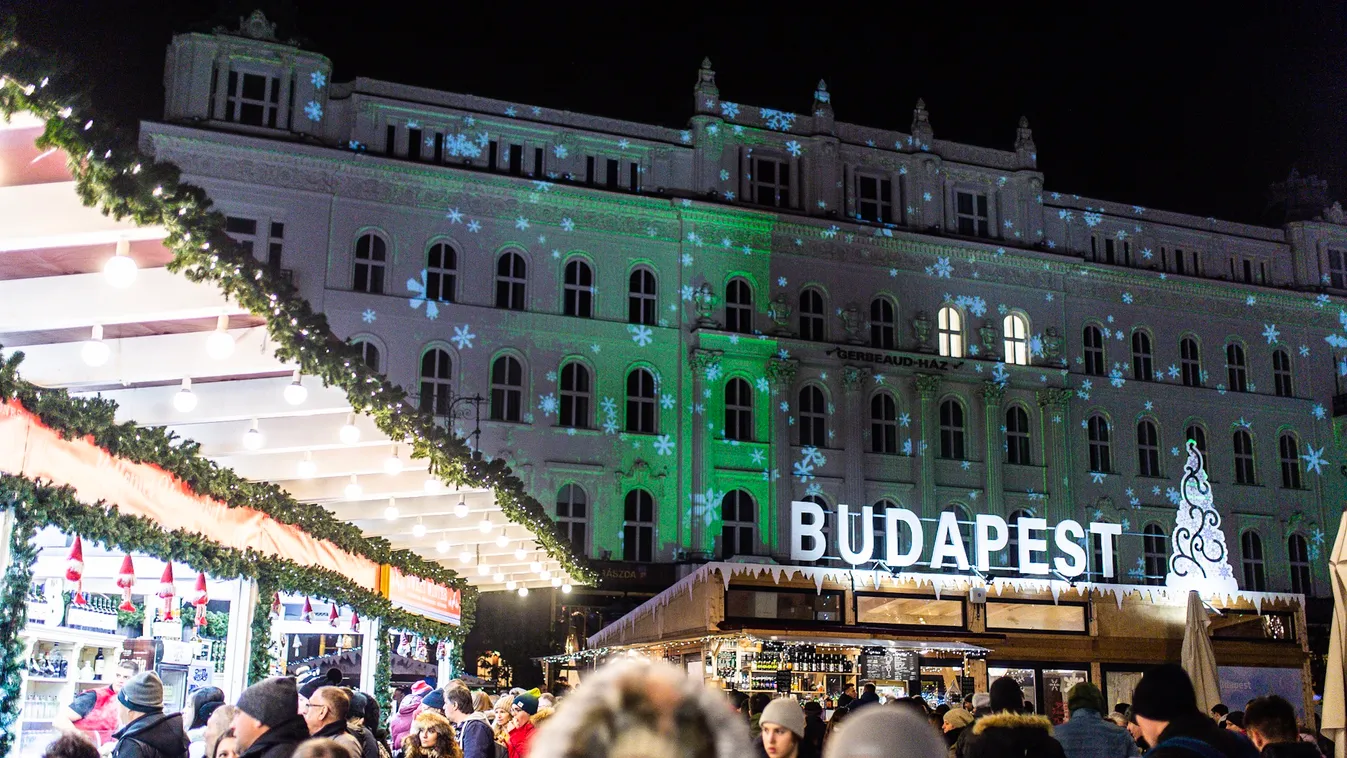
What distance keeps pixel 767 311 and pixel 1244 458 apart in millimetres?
15420

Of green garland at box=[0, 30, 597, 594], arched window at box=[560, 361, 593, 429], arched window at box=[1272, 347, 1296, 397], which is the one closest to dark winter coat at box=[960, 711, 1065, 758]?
green garland at box=[0, 30, 597, 594]

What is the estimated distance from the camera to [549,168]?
30469 millimetres

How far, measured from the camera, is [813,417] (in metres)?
31.6

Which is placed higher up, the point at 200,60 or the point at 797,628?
the point at 200,60

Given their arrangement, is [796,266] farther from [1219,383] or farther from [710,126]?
[1219,383]

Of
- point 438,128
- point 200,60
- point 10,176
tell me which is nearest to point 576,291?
point 438,128

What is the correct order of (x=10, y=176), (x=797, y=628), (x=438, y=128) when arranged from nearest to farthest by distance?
(x=10, y=176) < (x=797, y=628) < (x=438, y=128)

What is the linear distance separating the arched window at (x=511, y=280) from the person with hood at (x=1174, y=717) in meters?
25.8

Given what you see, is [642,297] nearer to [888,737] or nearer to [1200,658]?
[1200,658]

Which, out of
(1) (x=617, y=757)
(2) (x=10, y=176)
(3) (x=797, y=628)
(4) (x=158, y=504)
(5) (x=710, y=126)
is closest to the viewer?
(1) (x=617, y=757)

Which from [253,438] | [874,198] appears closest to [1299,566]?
[874,198]

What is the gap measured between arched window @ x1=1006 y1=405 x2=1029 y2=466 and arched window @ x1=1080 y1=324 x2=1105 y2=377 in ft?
9.00

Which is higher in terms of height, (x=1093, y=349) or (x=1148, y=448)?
(x=1093, y=349)

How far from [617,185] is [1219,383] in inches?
736
